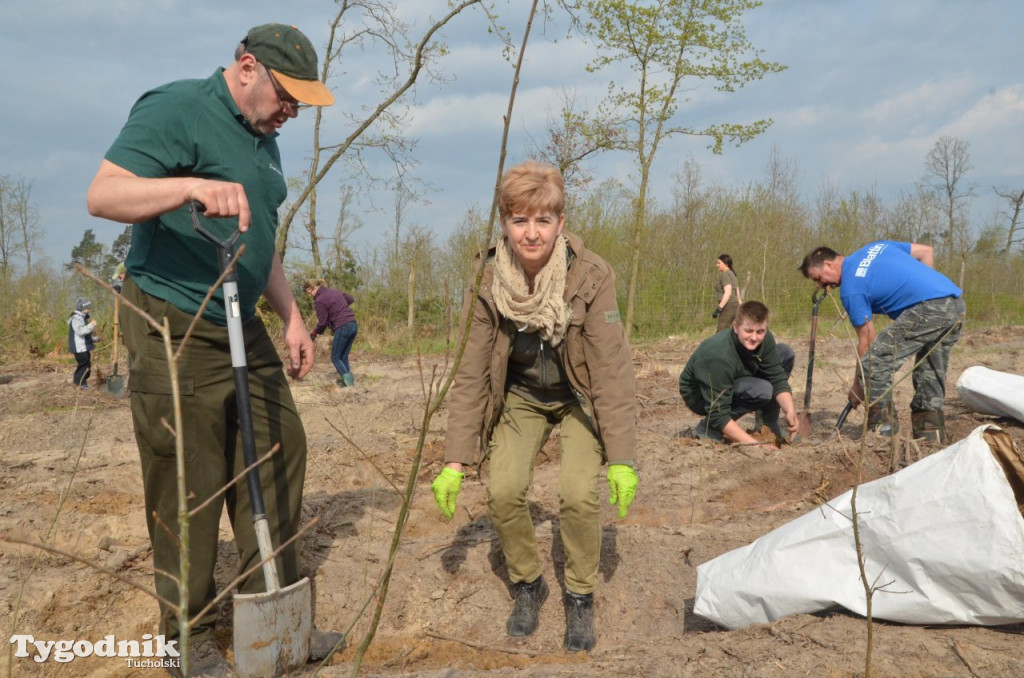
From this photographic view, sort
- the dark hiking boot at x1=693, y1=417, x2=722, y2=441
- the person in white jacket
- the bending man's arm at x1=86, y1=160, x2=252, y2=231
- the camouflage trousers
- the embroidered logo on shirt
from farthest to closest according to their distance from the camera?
the person in white jacket < the dark hiking boot at x1=693, y1=417, x2=722, y2=441 < the embroidered logo on shirt < the camouflage trousers < the bending man's arm at x1=86, y1=160, x2=252, y2=231

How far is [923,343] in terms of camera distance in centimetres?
538

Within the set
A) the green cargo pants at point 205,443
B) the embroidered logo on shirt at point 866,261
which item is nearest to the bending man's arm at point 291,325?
the green cargo pants at point 205,443

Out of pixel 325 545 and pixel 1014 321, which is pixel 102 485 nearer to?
pixel 325 545

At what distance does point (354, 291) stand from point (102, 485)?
42.4ft

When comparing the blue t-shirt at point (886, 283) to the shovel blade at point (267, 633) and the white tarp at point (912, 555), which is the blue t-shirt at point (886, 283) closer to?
the white tarp at point (912, 555)

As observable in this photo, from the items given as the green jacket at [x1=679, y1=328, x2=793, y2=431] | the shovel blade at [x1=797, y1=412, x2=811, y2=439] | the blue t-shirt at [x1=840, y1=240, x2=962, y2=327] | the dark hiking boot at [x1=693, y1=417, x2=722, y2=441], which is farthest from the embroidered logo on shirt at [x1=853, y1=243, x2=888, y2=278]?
the dark hiking boot at [x1=693, y1=417, x2=722, y2=441]

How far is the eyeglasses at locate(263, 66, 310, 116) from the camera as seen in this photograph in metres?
2.38

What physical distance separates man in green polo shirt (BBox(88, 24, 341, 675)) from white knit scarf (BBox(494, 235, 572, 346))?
2.77 feet

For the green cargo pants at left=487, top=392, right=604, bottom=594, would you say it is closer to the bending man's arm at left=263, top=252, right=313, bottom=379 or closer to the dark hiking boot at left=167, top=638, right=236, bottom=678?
the bending man's arm at left=263, top=252, right=313, bottom=379

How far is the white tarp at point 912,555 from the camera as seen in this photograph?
7.13 feet

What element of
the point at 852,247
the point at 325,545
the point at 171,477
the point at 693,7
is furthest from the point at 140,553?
the point at 852,247

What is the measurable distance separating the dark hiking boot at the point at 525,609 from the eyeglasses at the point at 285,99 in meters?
1.99

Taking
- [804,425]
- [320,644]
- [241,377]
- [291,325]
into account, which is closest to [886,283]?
[804,425]

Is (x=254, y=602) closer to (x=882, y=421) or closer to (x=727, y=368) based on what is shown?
(x=727, y=368)
